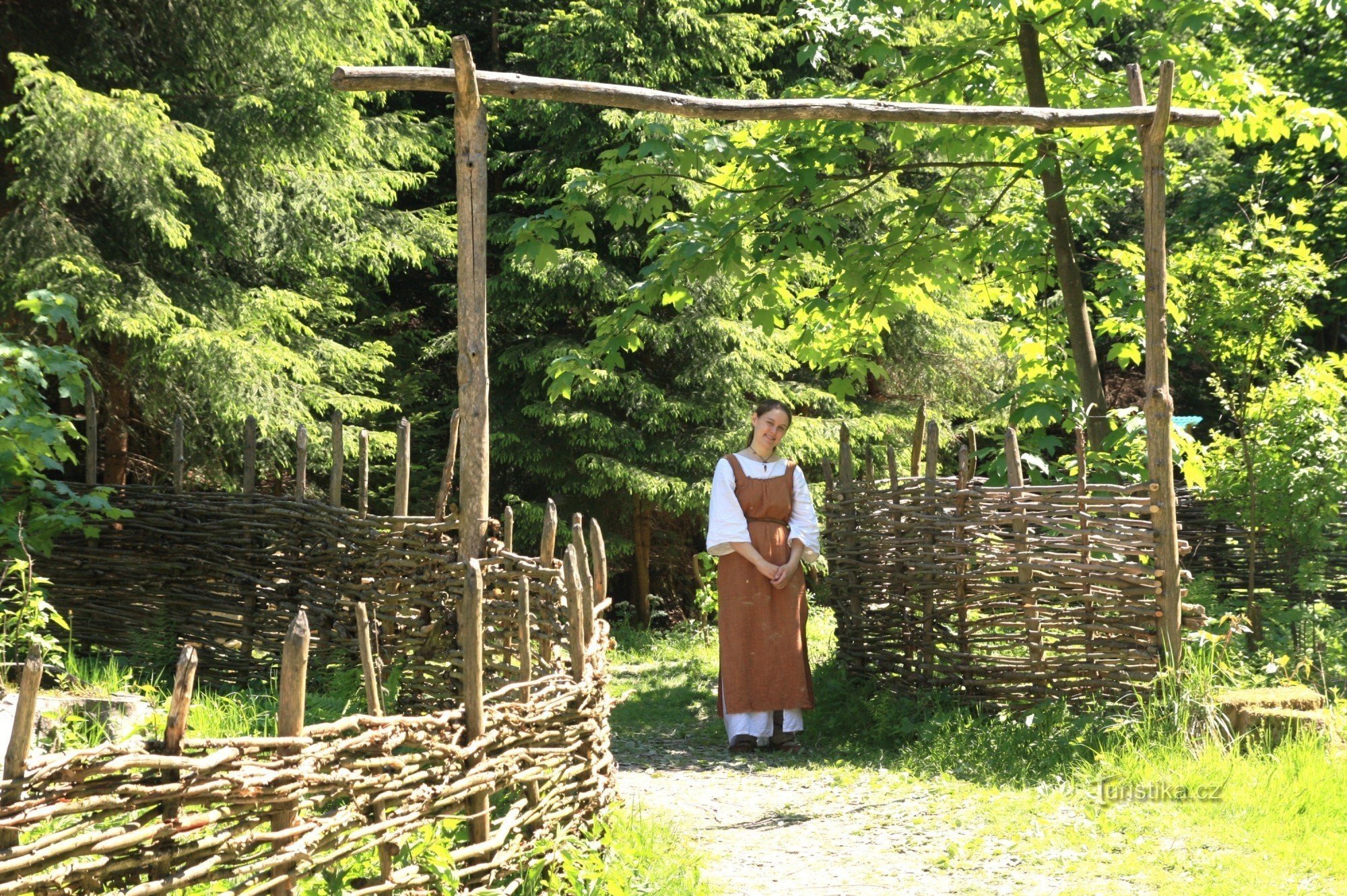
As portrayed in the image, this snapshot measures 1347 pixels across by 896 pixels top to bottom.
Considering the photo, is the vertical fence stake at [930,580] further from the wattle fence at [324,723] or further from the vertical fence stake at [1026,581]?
the wattle fence at [324,723]

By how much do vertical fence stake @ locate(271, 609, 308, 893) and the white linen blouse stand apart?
425 cm

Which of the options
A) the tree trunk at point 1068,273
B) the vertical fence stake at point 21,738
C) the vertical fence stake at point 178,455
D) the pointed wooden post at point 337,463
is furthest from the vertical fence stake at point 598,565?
the tree trunk at point 1068,273

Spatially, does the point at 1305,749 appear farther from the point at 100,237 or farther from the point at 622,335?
the point at 100,237

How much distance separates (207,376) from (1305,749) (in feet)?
23.1

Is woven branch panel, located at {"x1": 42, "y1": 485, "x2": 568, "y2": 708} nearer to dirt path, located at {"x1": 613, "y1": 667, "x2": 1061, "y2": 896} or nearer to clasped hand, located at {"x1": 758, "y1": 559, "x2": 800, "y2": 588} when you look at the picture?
dirt path, located at {"x1": 613, "y1": 667, "x2": 1061, "y2": 896}

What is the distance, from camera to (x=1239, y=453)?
7.88 meters

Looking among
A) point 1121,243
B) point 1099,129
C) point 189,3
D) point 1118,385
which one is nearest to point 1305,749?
point 1099,129

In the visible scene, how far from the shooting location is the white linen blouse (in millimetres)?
7199

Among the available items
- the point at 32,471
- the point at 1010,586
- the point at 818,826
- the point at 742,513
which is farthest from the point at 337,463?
the point at 1010,586

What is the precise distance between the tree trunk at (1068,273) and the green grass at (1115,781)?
220 centimetres

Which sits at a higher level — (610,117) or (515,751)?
(610,117)

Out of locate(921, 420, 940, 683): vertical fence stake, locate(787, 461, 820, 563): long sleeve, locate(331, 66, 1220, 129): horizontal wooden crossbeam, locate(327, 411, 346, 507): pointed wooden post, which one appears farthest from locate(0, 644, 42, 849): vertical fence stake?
locate(921, 420, 940, 683): vertical fence stake

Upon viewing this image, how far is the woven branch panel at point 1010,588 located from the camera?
6.61m

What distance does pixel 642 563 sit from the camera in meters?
13.1
